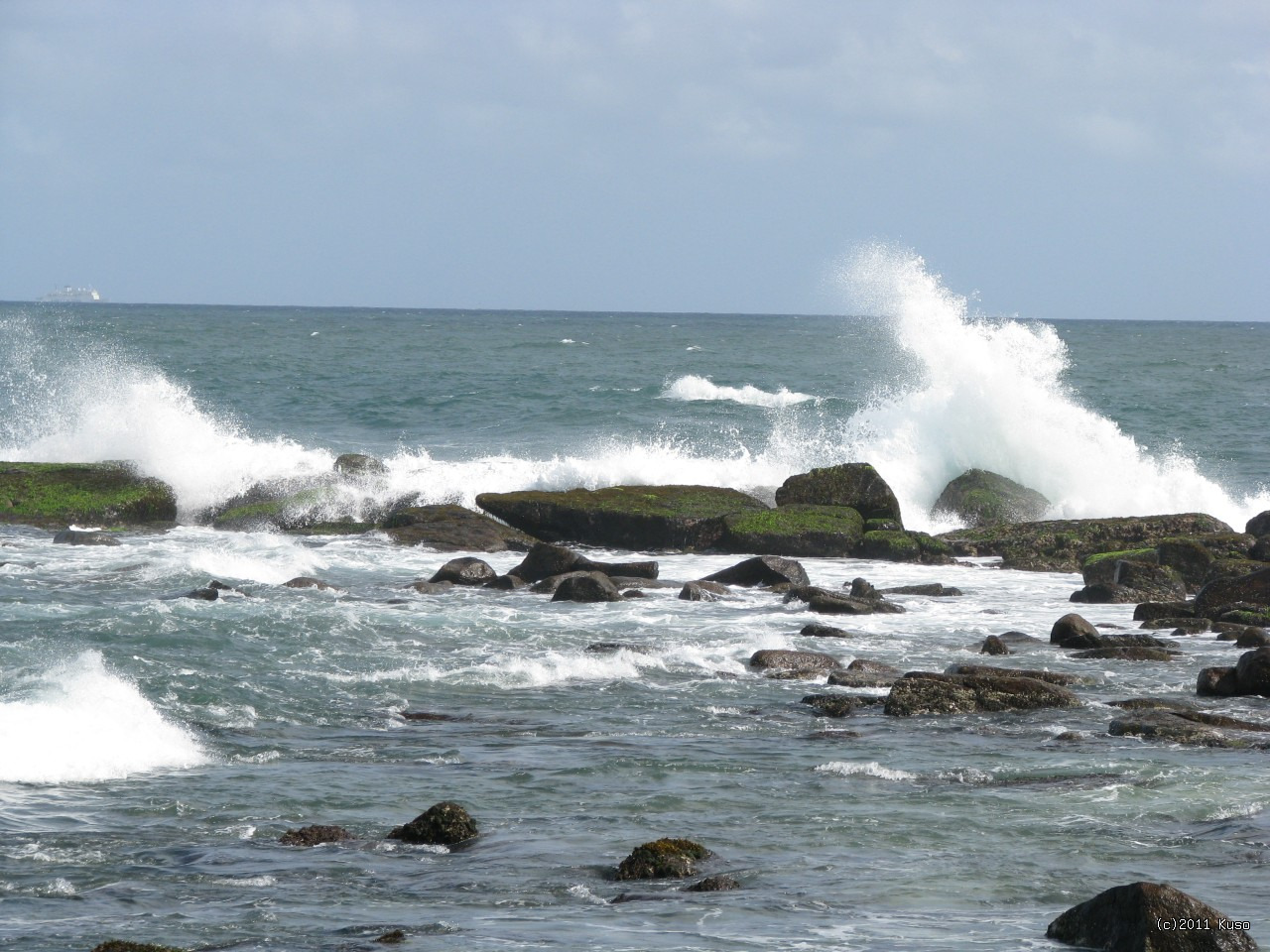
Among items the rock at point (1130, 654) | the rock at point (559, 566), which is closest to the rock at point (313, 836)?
the rock at point (1130, 654)

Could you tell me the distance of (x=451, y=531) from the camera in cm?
2028

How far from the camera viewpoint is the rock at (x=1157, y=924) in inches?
210

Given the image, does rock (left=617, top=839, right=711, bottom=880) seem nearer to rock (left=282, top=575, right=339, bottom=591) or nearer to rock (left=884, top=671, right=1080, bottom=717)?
rock (left=884, top=671, right=1080, bottom=717)

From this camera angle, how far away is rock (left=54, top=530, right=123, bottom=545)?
19.1 metres

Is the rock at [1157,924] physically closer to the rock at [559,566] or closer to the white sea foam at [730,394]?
the rock at [559,566]

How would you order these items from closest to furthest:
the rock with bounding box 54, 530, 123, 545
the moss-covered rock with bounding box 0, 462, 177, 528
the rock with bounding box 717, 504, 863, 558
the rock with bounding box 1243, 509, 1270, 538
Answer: the rock with bounding box 1243, 509, 1270, 538, the rock with bounding box 54, 530, 123, 545, the rock with bounding box 717, 504, 863, 558, the moss-covered rock with bounding box 0, 462, 177, 528

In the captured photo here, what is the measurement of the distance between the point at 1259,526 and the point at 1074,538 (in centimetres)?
227

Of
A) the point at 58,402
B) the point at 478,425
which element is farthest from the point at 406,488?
the point at 478,425

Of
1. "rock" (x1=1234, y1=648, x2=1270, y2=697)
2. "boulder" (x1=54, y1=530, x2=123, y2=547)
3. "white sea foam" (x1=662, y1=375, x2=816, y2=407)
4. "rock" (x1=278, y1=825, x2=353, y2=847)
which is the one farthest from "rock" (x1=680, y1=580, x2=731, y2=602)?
"white sea foam" (x1=662, y1=375, x2=816, y2=407)

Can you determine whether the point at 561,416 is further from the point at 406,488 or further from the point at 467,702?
the point at 467,702

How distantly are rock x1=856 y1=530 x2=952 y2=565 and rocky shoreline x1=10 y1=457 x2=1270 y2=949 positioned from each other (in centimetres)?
3

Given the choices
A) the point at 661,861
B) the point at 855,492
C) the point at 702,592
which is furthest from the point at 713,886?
the point at 855,492

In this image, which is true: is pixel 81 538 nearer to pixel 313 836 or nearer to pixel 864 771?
pixel 313 836

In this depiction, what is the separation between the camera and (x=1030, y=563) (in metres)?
18.9
